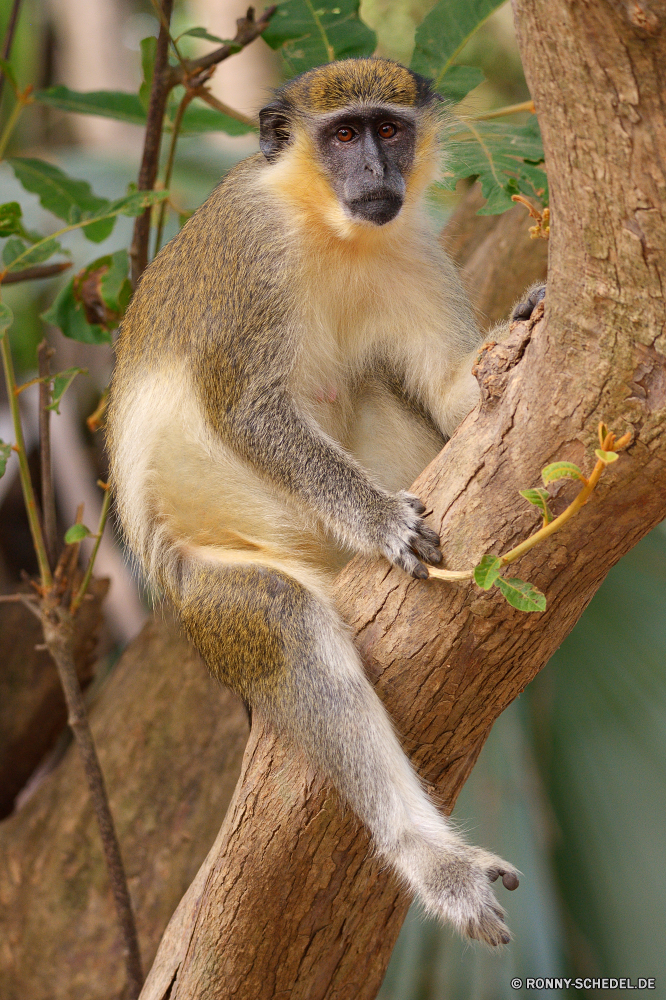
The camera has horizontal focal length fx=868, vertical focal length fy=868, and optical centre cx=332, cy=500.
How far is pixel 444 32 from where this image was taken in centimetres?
318

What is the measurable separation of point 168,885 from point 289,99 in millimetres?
3197

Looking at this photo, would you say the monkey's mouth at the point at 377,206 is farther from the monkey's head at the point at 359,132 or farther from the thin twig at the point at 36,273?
the thin twig at the point at 36,273

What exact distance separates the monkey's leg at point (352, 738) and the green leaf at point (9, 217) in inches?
59.3

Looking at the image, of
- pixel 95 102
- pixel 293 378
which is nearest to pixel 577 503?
pixel 293 378

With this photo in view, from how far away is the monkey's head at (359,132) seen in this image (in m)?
2.62

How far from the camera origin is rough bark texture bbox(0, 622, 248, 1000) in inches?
149

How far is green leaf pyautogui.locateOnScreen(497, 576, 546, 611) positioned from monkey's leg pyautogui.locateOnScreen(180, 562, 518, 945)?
544 mm

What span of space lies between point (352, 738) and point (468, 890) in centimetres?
45

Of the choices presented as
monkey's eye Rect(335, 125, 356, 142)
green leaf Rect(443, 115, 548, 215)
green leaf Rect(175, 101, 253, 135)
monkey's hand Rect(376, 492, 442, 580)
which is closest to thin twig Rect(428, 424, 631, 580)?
monkey's hand Rect(376, 492, 442, 580)

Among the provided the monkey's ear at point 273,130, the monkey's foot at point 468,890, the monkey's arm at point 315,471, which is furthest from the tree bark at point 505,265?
the monkey's foot at point 468,890

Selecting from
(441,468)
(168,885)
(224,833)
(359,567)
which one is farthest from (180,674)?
(441,468)

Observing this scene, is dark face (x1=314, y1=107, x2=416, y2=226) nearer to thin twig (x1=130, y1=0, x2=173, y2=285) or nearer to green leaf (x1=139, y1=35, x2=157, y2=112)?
thin twig (x1=130, y1=0, x2=173, y2=285)

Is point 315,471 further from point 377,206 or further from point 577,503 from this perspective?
point 577,503

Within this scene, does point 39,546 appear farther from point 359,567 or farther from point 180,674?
point 359,567
